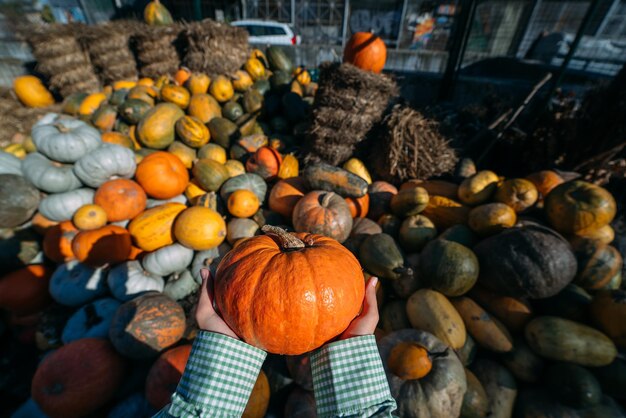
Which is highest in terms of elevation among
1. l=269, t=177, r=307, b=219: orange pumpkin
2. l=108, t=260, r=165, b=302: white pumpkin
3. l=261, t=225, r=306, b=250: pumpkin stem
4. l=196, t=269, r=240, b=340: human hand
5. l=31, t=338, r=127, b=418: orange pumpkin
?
l=261, t=225, r=306, b=250: pumpkin stem

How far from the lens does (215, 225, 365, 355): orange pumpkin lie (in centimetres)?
143

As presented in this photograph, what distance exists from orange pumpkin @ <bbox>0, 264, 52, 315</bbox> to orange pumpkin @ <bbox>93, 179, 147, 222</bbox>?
122 centimetres

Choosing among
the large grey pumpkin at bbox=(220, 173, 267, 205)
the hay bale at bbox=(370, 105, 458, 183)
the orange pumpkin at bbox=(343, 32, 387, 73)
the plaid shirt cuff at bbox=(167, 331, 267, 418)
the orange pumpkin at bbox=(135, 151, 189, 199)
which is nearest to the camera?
the plaid shirt cuff at bbox=(167, 331, 267, 418)

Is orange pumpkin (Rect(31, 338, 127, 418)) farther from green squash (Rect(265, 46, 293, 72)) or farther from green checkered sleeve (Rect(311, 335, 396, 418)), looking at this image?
green squash (Rect(265, 46, 293, 72))

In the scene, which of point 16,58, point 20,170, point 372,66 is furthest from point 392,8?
point 20,170

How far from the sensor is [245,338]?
5.01ft

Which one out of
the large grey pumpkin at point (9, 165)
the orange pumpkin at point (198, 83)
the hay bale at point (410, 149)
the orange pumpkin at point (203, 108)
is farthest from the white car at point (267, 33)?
the large grey pumpkin at point (9, 165)

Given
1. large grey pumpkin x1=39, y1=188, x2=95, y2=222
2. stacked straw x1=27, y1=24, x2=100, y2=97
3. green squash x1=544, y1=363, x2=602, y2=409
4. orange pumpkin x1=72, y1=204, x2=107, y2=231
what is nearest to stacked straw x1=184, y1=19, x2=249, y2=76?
stacked straw x1=27, y1=24, x2=100, y2=97

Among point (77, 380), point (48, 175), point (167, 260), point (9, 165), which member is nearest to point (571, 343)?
point (167, 260)

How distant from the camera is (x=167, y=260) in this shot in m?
3.45

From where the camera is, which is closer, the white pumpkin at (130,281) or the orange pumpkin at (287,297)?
the orange pumpkin at (287,297)

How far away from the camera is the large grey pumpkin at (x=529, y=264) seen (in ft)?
8.95

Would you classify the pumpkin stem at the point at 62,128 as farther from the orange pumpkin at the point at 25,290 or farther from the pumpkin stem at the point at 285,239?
the pumpkin stem at the point at 285,239

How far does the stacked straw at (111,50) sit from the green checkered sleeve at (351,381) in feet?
31.9
